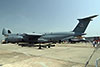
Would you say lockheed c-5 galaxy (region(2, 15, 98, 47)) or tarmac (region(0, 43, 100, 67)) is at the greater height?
lockheed c-5 galaxy (region(2, 15, 98, 47))

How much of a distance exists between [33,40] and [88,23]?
20298 millimetres

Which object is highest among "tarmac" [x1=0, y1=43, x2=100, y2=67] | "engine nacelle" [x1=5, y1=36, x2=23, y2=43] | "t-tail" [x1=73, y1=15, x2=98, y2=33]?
"t-tail" [x1=73, y1=15, x2=98, y2=33]

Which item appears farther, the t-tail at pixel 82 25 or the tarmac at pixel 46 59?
the t-tail at pixel 82 25

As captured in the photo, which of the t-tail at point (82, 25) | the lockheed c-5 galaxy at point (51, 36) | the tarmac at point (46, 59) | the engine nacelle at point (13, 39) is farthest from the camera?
the t-tail at point (82, 25)

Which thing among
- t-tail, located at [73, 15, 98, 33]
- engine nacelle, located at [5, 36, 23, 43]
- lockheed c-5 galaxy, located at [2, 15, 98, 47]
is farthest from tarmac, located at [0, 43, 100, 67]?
t-tail, located at [73, 15, 98, 33]

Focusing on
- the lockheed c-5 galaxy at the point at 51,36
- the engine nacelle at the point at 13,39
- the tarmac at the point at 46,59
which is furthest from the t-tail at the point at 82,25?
the tarmac at the point at 46,59

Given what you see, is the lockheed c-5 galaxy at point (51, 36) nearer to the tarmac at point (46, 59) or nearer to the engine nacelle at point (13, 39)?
the engine nacelle at point (13, 39)

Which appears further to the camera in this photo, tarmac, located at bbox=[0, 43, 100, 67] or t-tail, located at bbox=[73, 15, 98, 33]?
t-tail, located at bbox=[73, 15, 98, 33]

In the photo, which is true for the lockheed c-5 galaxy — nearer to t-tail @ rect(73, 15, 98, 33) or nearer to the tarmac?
t-tail @ rect(73, 15, 98, 33)

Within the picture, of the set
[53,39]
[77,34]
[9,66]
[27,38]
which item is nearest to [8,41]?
[27,38]

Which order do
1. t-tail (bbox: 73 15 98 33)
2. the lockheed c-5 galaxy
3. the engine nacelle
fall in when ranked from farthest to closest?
t-tail (bbox: 73 15 98 33), the engine nacelle, the lockheed c-5 galaxy

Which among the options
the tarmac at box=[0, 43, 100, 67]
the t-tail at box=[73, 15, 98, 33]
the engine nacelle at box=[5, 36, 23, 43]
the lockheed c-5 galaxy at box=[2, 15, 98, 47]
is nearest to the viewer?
the tarmac at box=[0, 43, 100, 67]

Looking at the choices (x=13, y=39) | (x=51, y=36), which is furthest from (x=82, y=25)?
(x=13, y=39)

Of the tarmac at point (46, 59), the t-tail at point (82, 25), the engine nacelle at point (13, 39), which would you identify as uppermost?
the t-tail at point (82, 25)
